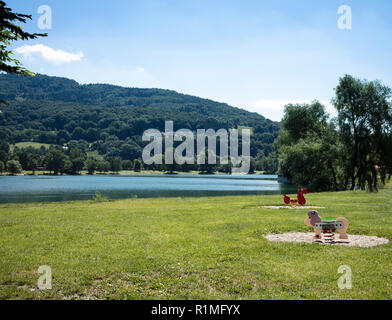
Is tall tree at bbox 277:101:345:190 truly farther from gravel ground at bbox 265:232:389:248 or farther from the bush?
the bush

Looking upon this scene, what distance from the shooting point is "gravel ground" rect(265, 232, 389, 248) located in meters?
12.0

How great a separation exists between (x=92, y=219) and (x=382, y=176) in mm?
38960

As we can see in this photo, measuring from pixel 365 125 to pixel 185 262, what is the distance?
1662 inches

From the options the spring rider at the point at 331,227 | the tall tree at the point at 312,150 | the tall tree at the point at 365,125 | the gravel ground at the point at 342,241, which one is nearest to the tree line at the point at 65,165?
the tall tree at the point at 312,150

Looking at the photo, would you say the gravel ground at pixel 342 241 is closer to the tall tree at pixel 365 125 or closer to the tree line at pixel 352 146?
the tree line at pixel 352 146

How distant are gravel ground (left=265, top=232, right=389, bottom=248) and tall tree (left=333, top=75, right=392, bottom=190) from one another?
32.2 metres

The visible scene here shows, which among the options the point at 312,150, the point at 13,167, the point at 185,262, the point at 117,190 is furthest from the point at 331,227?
the point at 13,167

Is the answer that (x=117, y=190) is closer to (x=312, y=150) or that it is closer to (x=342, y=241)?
(x=312, y=150)

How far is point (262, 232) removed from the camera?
1402 cm

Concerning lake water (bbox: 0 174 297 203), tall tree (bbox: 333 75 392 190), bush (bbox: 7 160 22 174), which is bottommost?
lake water (bbox: 0 174 297 203)

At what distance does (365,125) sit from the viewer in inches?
1721

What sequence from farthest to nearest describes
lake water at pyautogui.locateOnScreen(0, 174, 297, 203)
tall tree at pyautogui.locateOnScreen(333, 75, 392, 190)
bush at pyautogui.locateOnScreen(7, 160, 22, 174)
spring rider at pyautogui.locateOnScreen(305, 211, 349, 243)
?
bush at pyautogui.locateOnScreen(7, 160, 22, 174) < lake water at pyautogui.locateOnScreen(0, 174, 297, 203) < tall tree at pyautogui.locateOnScreen(333, 75, 392, 190) < spring rider at pyautogui.locateOnScreen(305, 211, 349, 243)

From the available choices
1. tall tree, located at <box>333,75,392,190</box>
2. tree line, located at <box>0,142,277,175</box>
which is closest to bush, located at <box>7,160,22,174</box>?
tree line, located at <box>0,142,277,175</box>
